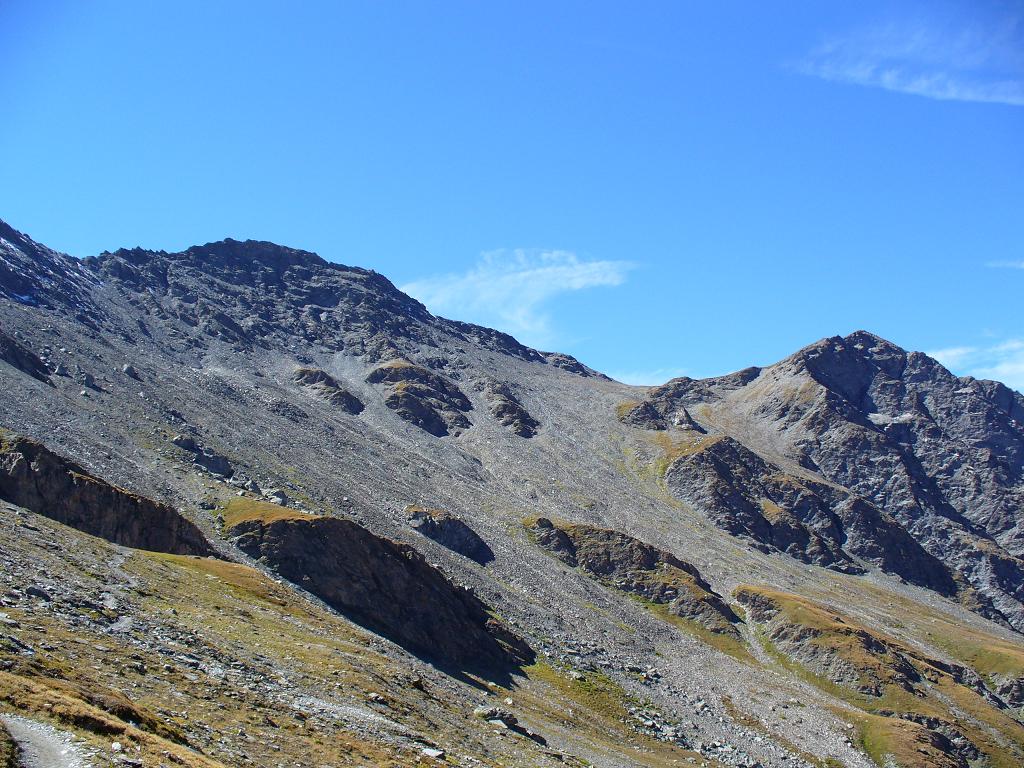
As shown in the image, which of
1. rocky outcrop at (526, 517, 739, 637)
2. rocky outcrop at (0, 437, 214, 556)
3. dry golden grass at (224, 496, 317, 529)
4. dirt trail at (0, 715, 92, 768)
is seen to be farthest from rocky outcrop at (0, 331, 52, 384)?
dirt trail at (0, 715, 92, 768)

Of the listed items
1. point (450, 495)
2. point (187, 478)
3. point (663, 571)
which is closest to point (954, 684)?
point (663, 571)

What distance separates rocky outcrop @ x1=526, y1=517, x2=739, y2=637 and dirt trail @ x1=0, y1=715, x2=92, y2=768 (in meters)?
136

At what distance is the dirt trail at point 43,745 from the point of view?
24.8 metres

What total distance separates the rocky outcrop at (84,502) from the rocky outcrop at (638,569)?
89964 mm

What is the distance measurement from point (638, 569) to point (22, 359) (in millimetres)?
118633

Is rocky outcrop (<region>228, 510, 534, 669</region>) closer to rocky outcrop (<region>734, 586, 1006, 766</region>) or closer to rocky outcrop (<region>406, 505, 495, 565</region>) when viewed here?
rocky outcrop (<region>406, 505, 495, 565</region>)

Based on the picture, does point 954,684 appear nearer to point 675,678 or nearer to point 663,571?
point 663,571

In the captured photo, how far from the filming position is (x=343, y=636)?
71625mm

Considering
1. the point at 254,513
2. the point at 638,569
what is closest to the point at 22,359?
the point at 254,513

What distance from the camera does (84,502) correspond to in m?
81.9

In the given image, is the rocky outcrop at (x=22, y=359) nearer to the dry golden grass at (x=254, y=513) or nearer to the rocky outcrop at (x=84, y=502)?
the dry golden grass at (x=254, y=513)

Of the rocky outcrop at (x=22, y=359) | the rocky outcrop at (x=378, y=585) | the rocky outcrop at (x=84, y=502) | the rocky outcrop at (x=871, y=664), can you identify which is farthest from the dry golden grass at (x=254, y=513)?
the rocky outcrop at (x=871, y=664)

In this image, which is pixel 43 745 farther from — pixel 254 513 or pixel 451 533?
pixel 451 533

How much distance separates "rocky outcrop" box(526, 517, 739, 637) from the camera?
152 meters
